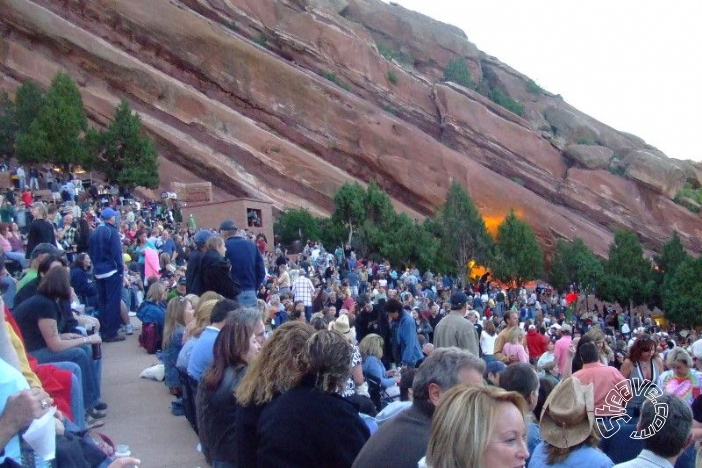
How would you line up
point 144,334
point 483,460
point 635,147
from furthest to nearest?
point 635,147
point 144,334
point 483,460

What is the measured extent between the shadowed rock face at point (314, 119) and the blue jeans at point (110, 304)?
32244mm

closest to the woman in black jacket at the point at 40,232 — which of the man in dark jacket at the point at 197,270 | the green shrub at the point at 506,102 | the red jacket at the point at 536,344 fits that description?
the man in dark jacket at the point at 197,270

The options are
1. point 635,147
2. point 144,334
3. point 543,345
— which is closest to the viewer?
point 144,334

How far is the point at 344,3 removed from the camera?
59094 mm

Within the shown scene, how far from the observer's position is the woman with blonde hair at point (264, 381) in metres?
3.82

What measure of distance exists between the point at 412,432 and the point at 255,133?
41567 mm

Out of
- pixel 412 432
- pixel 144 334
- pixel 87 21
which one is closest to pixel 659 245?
pixel 87 21

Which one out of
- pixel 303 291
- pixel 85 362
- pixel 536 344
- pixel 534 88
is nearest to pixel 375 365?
pixel 85 362

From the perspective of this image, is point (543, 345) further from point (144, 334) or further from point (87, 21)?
point (87, 21)

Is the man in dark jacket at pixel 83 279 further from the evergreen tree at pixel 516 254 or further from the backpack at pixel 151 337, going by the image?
the evergreen tree at pixel 516 254

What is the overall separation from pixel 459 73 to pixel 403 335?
5227cm

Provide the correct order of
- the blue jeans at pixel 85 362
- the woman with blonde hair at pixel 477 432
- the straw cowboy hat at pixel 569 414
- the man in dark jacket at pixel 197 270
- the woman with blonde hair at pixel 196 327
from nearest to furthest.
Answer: the woman with blonde hair at pixel 477 432 < the straw cowboy hat at pixel 569 414 < the blue jeans at pixel 85 362 < the woman with blonde hair at pixel 196 327 < the man in dark jacket at pixel 197 270

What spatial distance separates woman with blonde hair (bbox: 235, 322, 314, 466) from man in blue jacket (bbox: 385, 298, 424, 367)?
5359mm

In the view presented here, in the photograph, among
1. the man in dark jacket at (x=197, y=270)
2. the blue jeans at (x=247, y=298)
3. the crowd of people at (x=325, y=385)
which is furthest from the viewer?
the blue jeans at (x=247, y=298)
